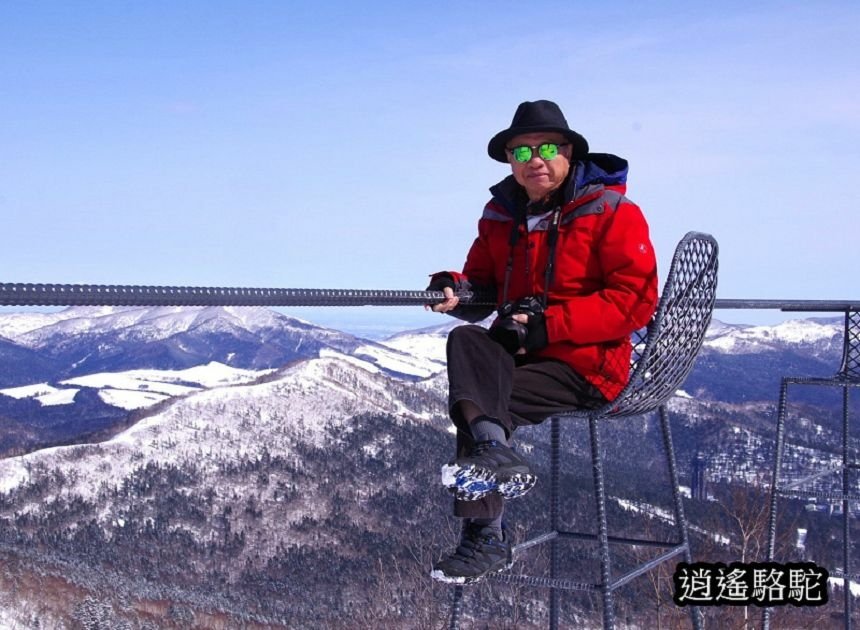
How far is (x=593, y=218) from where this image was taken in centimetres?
300

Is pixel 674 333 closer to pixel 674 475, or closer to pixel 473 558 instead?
pixel 674 475

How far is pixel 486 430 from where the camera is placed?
2604 mm

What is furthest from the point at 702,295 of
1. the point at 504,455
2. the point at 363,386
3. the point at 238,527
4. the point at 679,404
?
the point at 679,404

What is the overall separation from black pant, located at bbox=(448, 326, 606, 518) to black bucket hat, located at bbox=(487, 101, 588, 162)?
0.75 meters

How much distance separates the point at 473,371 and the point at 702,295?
3.48 feet

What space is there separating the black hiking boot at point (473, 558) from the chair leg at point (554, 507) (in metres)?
0.83

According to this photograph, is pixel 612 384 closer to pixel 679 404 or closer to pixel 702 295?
pixel 702 295

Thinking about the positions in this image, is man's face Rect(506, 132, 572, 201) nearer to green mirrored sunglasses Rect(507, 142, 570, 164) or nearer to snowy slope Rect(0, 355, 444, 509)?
green mirrored sunglasses Rect(507, 142, 570, 164)

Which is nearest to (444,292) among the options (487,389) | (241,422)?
(487,389)

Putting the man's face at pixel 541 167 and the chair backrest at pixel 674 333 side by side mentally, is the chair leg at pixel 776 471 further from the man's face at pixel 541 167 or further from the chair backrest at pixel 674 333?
the man's face at pixel 541 167

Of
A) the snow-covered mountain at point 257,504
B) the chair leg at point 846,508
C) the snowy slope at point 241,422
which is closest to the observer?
the chair leg at point 846,508

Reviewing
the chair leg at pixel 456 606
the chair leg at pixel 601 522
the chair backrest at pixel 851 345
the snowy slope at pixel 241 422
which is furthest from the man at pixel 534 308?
the snowy slope at pixel 241 422

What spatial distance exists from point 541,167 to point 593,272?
40cm

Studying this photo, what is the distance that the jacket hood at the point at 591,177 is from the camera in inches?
121
